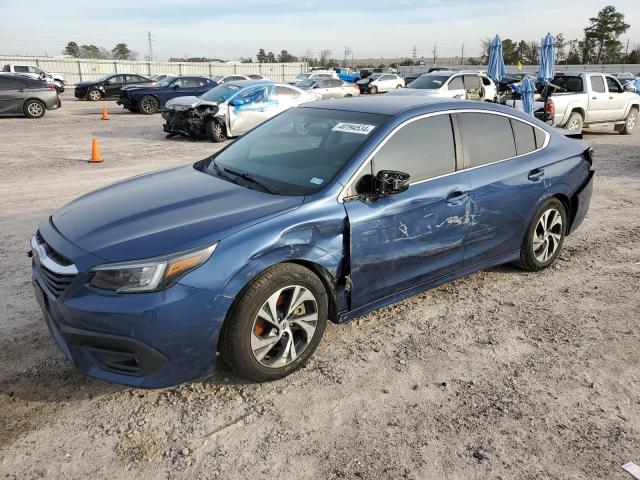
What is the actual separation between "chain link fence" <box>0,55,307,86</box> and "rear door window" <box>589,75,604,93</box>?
40.9 m

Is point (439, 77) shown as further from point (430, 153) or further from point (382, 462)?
point (382, 462)

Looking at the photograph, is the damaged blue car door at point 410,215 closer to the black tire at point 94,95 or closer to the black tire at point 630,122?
the black tire at point 630,122

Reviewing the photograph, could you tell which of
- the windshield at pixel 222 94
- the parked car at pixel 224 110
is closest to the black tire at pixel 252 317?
the parked car at pixel 224 110

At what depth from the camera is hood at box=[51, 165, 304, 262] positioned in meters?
2.92

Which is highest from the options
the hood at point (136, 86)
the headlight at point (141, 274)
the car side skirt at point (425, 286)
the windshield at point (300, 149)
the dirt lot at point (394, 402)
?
the hood at point (136, 86)

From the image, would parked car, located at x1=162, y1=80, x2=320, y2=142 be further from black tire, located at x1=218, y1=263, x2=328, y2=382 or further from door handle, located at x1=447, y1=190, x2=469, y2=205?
black tire, located at x1=218, y1=263, x2=328, y2=382

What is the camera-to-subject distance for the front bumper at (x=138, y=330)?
2.75m

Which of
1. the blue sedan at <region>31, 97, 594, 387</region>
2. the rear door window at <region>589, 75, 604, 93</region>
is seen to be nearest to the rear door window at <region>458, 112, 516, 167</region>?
the blue sedan at <region>31, 97, 594, 387</region>

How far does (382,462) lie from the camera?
8.72 feet

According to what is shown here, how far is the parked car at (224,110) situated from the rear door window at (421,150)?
9.77m

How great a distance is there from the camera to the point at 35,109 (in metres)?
19.5

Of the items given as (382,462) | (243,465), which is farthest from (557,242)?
(243,465)

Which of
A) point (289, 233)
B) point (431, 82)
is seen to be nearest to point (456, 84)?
point (431, 82)

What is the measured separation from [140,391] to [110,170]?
7.55 metres
